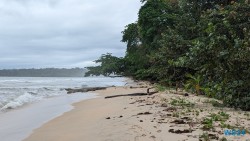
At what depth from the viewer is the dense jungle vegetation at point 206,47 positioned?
30.5ft

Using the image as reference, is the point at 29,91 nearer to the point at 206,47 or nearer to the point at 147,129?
the point at 206,47

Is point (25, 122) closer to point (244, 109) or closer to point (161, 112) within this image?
A: point (161, 112)

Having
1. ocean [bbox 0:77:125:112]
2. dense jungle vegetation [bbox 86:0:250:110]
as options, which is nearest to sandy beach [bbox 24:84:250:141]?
dense jungle vegetation [bbox 86:0:250:110]

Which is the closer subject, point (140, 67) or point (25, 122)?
point (25, 122)

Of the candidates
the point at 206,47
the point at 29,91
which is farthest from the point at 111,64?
the point at 206,47

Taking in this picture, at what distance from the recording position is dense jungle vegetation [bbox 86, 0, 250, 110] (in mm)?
9305

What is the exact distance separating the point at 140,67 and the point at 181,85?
1537 cm

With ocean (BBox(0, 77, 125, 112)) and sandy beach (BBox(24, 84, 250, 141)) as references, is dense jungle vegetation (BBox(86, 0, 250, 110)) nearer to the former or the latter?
sandy beach (BBox(24, 84, 250, 141))

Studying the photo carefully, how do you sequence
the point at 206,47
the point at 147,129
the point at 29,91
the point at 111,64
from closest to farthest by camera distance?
the point at 147,129 < the point at 206,47 < the point at 29,91 < the point at 111,64

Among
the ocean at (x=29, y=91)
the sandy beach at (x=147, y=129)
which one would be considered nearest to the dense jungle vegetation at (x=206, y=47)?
the sandy beach at (x=147, y=129)

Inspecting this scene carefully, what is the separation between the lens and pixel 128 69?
41.1 m

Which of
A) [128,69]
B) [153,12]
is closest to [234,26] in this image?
[153,12]

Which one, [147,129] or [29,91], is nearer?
[147,129]

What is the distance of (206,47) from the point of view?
966 centimetres
